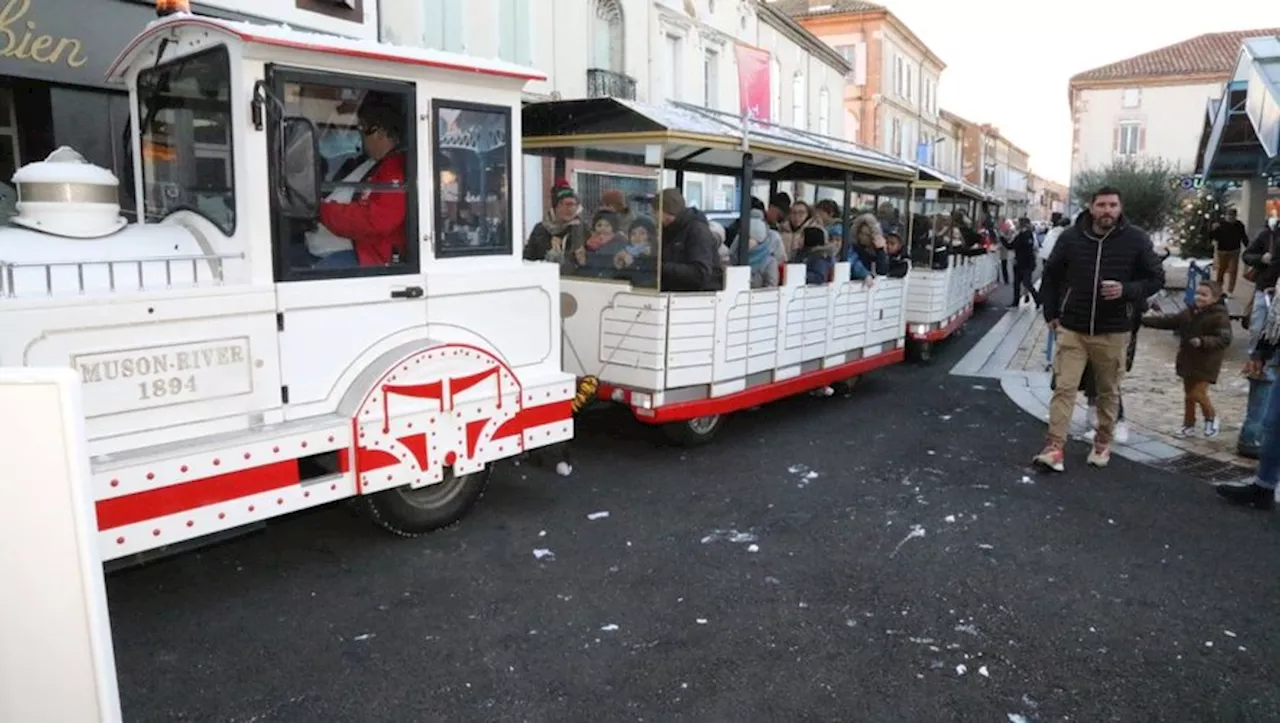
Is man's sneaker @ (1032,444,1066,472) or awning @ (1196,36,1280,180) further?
awning @ (1196,36,1280,180)

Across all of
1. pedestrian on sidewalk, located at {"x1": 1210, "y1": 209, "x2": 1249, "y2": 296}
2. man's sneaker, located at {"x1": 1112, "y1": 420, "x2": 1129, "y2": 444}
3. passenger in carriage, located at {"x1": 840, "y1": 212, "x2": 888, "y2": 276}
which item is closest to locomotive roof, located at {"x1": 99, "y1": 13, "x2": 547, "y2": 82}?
passenger in carriage, located at {"x1": 840, "y1": 212, "x2": 888, "y2": 276}

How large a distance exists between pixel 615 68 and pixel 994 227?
10995 mm

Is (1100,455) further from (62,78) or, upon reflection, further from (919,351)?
(62,78)

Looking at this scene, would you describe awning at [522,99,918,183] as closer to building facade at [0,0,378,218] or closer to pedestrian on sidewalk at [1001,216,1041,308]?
building facade at [0,0,378,218]

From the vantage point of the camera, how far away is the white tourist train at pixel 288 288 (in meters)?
3.61

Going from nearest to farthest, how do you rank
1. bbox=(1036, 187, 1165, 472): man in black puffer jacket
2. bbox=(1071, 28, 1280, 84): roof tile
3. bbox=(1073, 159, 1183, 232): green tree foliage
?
bbox=(1036, 187, 1165, 472): man in black puffer jacket < bbox=(1073, 159, 1183, 232): green tree foliage < bbox=(1071, 28, 1280, 84): roof tile

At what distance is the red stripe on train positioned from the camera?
11.3 ft

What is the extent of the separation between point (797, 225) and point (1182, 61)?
160ft

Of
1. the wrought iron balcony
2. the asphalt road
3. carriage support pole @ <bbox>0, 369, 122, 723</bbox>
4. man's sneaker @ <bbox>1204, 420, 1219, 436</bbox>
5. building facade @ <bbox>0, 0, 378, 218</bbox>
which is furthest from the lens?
the wrought iron balcony

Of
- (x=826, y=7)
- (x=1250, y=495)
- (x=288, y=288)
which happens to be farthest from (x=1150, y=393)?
(x=826, y=7)

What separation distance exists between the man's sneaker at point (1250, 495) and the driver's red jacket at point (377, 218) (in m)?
5.07

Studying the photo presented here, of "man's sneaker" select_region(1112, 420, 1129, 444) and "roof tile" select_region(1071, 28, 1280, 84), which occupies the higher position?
"roof tile" select_region(1071, 28, 1280, 84)

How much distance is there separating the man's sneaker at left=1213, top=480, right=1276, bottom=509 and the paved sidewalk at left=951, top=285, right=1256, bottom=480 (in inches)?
20.9

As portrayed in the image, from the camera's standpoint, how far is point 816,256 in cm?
812
